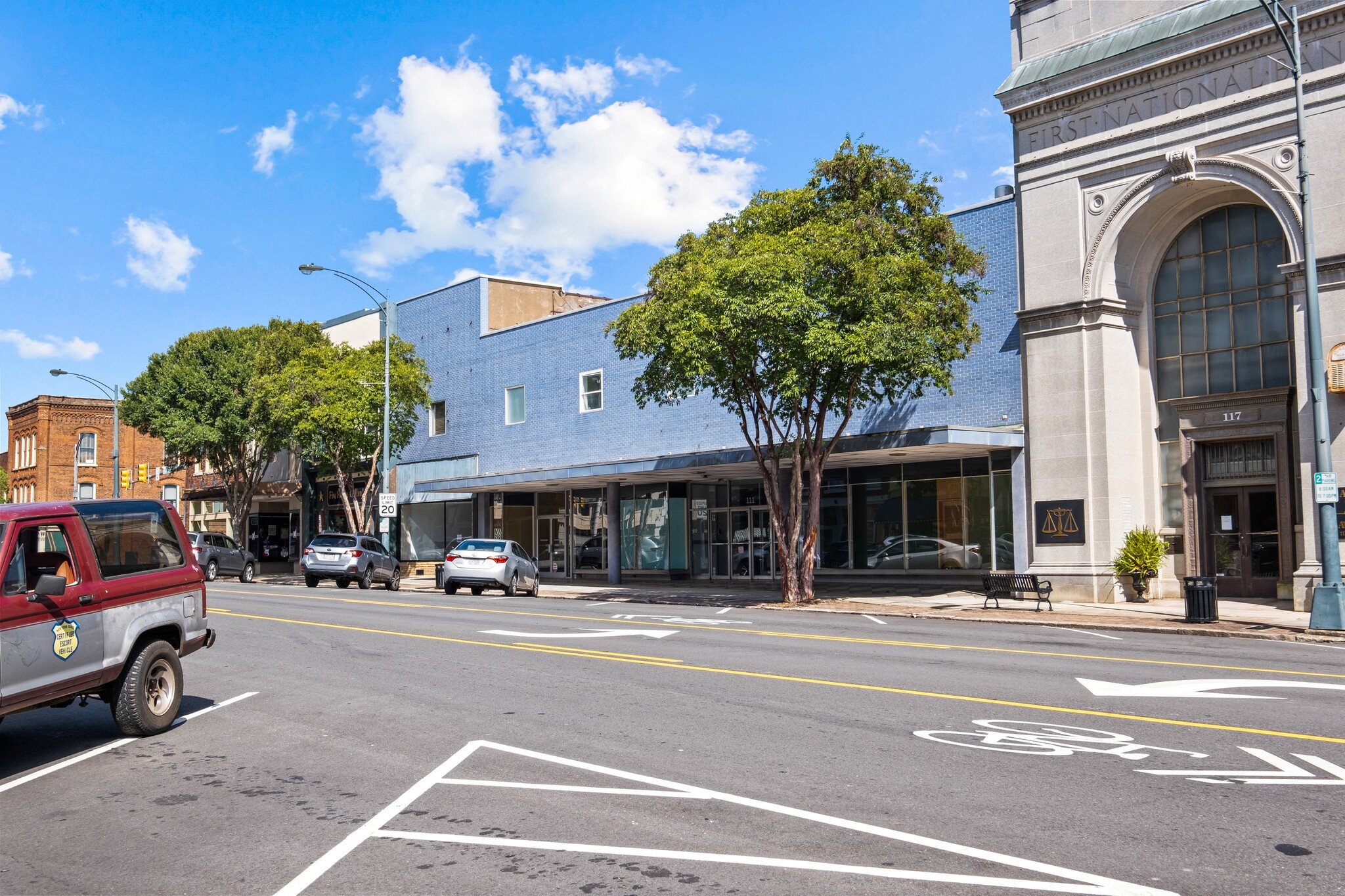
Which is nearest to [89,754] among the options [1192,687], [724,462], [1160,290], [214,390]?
[1192,687]

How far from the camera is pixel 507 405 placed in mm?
41062

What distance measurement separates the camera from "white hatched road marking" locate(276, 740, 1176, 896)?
5.17 m

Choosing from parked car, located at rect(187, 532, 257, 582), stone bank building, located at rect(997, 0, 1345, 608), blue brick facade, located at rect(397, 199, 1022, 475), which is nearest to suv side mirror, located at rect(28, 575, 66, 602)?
stone bank building, located at rect(997, 0, 1345, 608)

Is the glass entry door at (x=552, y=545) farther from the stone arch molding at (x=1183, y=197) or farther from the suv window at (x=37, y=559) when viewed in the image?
the suv window at (x=37, y=559)

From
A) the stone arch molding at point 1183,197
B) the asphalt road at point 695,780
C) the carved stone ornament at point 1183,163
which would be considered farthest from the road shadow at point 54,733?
the carved stone ornament at point 1183,163

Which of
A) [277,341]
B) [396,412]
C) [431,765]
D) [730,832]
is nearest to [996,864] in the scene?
[730,832]

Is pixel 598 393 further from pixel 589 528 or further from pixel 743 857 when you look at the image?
pixel 743 857

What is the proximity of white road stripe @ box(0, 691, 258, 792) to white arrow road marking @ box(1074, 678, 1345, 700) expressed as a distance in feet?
27.2

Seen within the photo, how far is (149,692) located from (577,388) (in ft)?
94.6

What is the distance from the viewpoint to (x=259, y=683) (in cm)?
1206

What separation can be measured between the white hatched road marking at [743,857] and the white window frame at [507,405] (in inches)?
1303

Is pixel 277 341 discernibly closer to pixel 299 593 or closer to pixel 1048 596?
pixel 299 593

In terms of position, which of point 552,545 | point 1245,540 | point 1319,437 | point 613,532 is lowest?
point 552,545

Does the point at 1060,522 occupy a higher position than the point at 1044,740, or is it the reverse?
the point at 1060,522
